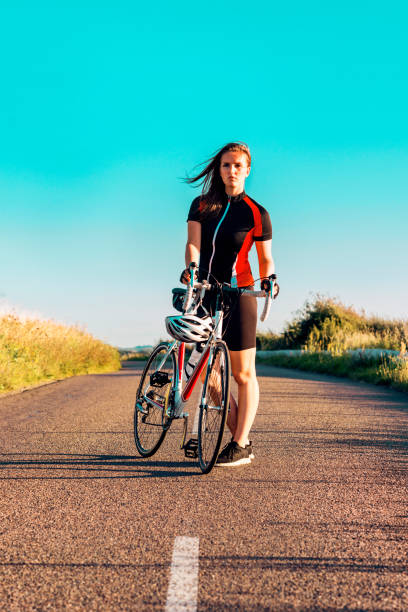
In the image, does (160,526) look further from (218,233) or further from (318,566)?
(218,233)

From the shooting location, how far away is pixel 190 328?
4.46 meters

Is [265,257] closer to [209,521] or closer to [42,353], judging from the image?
[209,521]

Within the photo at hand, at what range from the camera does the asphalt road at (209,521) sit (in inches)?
97.7

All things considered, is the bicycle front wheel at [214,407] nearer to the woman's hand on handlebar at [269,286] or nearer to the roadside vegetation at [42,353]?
the woman's hand on handlebar at [269,286]

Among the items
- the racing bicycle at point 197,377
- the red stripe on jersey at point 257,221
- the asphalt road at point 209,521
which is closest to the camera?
the asphalt road at point 209,521

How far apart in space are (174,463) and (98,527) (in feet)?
5.57

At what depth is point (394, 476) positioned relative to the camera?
180 inches

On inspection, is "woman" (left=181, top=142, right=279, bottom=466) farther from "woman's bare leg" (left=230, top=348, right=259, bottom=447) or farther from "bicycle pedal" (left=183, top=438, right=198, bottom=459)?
"bicycle pedal" (left=183, top=438, right=198, bottom=459)

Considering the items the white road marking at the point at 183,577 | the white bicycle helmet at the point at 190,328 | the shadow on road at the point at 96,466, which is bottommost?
the white road marking at the point at 183,577

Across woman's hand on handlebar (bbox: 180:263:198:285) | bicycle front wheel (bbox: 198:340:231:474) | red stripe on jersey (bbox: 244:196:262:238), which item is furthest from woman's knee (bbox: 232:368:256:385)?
red stripe on jersey (bbox: 244:196:262:238)

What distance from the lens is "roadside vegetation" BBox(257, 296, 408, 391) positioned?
14608mm

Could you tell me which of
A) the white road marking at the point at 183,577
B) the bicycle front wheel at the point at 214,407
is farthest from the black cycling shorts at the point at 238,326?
the white road marking at the point at 183,577

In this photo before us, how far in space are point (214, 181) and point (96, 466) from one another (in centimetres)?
249

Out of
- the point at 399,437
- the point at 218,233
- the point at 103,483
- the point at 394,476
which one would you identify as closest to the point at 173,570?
the point at 103,483
